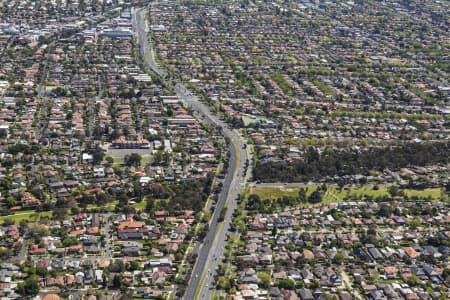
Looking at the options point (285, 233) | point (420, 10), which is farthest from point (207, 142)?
point (420, 10)

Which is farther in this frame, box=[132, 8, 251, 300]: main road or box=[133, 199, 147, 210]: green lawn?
box=[133, 199, 147, 210]: green lawn

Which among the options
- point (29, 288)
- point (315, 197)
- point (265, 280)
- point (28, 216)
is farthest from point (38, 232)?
point (315, 197)

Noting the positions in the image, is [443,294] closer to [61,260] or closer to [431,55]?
[61,260]

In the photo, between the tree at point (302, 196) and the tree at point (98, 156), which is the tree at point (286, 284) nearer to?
the tree at point (302, 196)

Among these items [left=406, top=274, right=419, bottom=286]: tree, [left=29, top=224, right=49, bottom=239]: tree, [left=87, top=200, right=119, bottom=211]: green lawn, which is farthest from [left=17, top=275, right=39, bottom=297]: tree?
[left=406, top=274, right=419, bottom=286]: tree

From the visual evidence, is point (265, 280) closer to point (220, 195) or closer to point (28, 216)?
point (220, 195)

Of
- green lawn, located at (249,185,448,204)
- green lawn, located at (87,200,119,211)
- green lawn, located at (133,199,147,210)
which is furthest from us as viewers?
green lawn, located at (249,185,448,204)

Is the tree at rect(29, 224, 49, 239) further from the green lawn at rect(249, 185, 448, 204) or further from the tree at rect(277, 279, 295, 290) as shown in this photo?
the green lawn at rect(249, 185, 448, 204)
